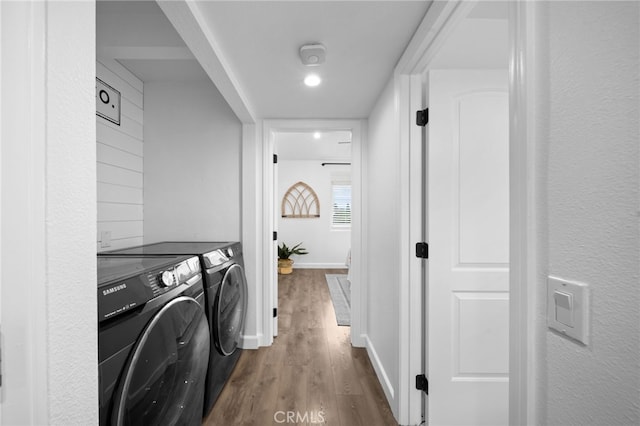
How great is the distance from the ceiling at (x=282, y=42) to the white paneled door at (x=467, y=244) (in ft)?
1.36

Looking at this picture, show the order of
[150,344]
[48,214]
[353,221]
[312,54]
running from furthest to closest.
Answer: [353,221]
[312,54]
[150,344]
[48,214]

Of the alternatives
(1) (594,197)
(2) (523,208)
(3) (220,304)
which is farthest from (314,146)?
(1) (594,197)

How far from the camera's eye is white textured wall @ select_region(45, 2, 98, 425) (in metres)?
0.48

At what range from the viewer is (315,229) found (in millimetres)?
6285

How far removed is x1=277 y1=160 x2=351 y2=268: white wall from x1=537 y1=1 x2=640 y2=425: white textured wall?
222 inches

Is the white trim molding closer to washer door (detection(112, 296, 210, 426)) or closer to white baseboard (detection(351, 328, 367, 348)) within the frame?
washer door (detection(112, 296, 210, 426))

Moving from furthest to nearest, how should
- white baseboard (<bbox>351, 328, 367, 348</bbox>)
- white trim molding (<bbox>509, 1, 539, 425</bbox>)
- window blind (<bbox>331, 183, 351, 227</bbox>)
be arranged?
window blind (<bbox>331, 183, 351, 227</bbox>) < white baseboard (<bbox>351, 328, 367, 348</bbox>) < white trim molding (<bbox>509, 1, 539, 425</bbox>)

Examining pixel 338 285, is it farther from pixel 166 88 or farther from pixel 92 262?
pixel 92 262

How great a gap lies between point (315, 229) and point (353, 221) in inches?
145

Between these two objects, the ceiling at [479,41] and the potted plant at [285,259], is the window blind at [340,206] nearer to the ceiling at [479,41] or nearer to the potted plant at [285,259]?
the potted plant at [285,259]

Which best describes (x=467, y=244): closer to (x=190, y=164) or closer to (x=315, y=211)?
(x=190, y=164)

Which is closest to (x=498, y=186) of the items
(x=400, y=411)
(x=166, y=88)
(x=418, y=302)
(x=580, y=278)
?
(x=418, y=302)

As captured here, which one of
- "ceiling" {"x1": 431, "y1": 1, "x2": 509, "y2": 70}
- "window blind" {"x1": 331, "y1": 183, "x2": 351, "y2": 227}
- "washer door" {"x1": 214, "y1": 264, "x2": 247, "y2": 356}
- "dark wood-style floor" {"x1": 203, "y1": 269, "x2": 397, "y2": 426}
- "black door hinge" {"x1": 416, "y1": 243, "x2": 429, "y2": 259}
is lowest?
"dark wood-style floor" {"x1": 203, "y1": 269, "x2": 397, "y2": 426}

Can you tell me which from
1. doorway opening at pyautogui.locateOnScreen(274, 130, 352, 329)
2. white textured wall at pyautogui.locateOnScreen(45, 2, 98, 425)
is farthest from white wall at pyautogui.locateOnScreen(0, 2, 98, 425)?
doorway opening at pyautogui.locateOnScreen(274, 130, 352, 329)
